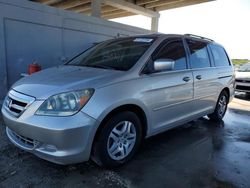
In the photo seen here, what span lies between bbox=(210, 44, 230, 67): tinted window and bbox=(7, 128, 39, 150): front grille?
3769 millimetres

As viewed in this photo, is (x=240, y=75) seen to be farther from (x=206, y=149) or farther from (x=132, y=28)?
(x=206, y=149)

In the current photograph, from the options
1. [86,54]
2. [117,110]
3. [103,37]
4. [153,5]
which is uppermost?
[153,5]

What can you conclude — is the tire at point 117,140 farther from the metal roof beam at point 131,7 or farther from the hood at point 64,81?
the metal roof beam at point 131,7

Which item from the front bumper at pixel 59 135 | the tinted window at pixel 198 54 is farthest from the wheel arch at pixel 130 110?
the tinted window at pixel 198 54

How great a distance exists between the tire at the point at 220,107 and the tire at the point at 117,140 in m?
2.63

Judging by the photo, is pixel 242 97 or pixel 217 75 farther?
pixel 242 97

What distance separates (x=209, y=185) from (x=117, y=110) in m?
1.33

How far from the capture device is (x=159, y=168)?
309 centimetres

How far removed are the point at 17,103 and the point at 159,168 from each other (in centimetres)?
187

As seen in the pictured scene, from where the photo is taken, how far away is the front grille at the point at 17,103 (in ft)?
8.49

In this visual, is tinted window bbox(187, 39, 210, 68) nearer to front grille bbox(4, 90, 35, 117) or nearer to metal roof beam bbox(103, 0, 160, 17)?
front grille bbox(4, 90, 35, 117)

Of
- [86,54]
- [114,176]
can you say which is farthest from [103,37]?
[114,176]

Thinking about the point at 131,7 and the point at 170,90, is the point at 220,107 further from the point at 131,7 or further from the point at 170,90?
the point at 131,7

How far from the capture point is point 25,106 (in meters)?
2.59
